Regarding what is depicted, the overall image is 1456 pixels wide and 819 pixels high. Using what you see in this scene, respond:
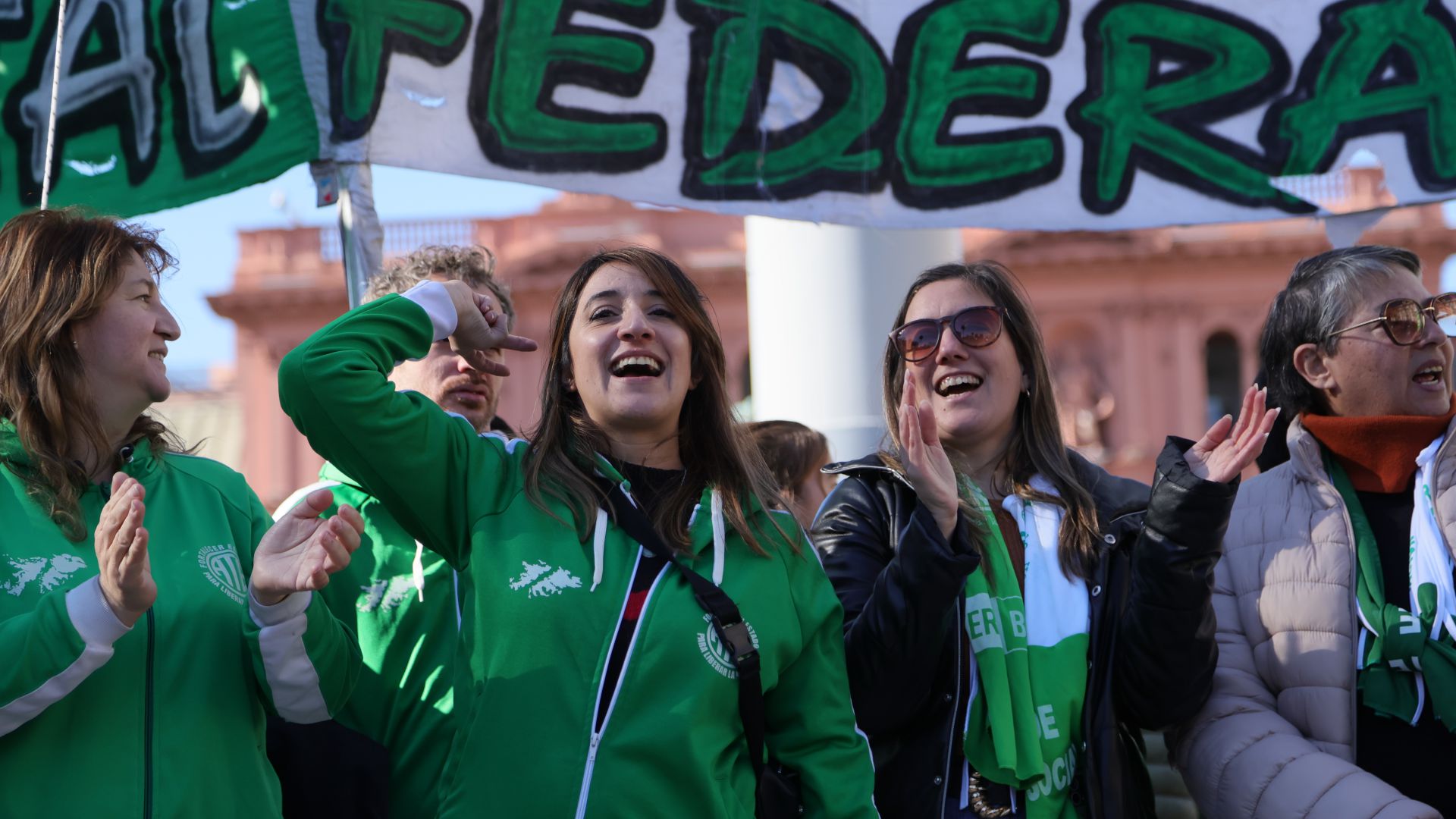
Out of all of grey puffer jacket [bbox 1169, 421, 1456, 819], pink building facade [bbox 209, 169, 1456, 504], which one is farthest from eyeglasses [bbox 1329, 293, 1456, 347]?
pink building facade [bbox 209, 169, 1456, 504]

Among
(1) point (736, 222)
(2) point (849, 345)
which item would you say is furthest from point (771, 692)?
(1) point (736, 222)

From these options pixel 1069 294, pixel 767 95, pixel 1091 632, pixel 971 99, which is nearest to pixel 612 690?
pixel 1091 632

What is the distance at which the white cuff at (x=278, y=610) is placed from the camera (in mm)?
2262

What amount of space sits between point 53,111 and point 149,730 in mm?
1528

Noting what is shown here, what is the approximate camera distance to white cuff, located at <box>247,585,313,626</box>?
7.42 ft

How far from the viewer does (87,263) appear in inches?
94.9

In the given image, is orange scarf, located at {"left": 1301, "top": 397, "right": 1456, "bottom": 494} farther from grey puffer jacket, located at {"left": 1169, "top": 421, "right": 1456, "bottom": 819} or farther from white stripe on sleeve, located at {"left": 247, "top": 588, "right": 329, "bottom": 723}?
white stripe on sleeve, located at {"left": 247, "top": 588, "right": 329, "bottom": 723}

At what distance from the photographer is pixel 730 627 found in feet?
7.66

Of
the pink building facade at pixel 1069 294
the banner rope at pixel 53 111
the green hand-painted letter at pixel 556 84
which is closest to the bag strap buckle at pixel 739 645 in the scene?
the green hand-painted letter at pixel 556 84

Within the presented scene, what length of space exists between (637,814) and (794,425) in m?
1.92

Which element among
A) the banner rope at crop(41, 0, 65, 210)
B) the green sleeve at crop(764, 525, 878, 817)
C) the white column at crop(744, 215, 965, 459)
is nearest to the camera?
the green sleeve at crop(764, 525, 878, 817)

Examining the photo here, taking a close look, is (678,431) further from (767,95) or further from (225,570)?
(767,95)

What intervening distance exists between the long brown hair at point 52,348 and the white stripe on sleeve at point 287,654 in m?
0.31

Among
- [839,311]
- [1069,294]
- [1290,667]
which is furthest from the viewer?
[1069,294]
